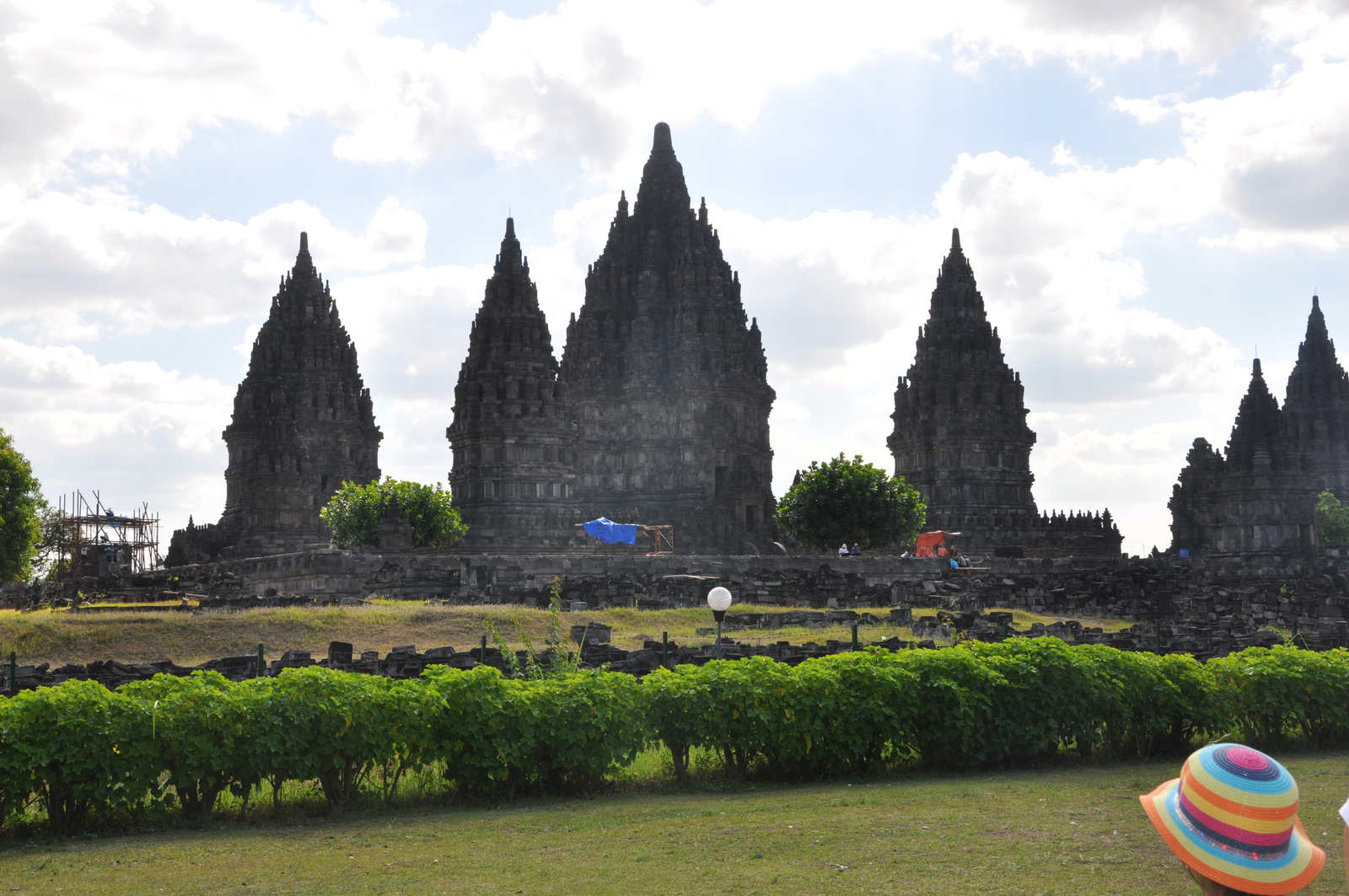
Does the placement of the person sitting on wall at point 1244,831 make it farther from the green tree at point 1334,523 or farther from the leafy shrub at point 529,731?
the green tree at point 1334,523

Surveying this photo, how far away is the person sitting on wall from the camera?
16.9ft

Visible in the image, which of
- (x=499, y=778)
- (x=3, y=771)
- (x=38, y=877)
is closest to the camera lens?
(x=38, y=877)

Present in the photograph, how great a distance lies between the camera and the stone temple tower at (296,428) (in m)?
69.6

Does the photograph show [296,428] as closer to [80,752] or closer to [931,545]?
[931,545]

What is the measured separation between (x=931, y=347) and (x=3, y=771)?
67394 mm

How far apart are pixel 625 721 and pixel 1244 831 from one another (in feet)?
32.4

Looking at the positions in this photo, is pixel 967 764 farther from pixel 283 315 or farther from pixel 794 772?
pixel 283 315

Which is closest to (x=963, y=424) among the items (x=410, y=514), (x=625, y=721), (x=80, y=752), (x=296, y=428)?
(x=410, y=514)

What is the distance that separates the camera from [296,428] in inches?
2980

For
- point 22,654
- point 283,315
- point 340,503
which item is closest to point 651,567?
point 340,503

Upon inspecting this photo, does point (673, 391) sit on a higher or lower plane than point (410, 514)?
higher

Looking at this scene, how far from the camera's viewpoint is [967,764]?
15.7 meters

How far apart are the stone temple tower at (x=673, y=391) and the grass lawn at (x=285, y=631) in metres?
29.1

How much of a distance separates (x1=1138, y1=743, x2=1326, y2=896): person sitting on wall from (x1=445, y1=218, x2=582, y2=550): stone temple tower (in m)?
50.1
